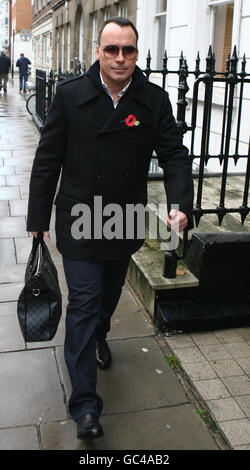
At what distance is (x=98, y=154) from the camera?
8.93ft

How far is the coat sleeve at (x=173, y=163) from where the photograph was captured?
284cm

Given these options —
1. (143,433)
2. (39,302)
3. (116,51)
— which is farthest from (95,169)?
(143,433)

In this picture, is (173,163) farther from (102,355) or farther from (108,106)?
(102,355)

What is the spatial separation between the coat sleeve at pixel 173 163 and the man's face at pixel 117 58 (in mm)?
316

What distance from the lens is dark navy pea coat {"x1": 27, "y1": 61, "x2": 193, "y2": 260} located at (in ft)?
8.93

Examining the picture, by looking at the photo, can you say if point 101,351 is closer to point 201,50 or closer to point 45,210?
point 45,210

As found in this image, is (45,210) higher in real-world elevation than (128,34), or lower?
lower

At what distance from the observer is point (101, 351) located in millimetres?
3391

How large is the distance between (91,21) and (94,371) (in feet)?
56.8

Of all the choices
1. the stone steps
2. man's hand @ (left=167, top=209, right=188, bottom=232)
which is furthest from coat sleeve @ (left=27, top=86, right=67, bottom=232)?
the stone steps

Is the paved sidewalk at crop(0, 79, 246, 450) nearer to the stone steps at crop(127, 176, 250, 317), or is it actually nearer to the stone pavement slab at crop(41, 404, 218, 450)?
the stone pavement slab at crop(41, 404, 218, 450)

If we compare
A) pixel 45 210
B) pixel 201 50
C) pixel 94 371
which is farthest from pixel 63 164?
pixel 201 50

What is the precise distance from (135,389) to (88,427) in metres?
0.63
